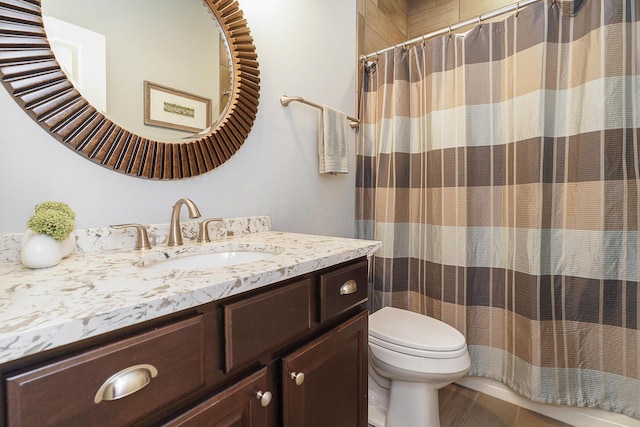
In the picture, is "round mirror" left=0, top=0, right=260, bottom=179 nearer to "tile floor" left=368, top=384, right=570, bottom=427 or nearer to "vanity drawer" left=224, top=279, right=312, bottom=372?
"vanity drawer" left=224, top=279, right=312, bottom=372

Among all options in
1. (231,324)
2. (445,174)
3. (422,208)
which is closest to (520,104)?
(445,174)

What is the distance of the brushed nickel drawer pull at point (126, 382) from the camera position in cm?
42

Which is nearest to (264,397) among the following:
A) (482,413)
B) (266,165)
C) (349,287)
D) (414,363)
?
(349,287)

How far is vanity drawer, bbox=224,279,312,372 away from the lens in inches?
23.0

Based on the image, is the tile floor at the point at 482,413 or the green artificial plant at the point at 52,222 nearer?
the green artificial plant at the point at 52,222

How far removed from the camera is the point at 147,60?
978 millimetres

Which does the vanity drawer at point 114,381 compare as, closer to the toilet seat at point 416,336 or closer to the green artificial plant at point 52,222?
the green artificial plant at point 52,222

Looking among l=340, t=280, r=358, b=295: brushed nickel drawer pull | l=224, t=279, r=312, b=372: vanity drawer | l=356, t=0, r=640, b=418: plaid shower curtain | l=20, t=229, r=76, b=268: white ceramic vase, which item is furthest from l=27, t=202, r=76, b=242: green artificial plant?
l=356, t=0, r=640, b=418: plaid shower curtain

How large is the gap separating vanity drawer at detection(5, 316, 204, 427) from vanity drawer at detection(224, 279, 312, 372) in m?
0.06

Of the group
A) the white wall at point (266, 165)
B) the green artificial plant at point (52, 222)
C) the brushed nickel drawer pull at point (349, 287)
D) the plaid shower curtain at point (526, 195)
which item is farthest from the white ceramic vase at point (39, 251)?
the plaid shower curtain at point (526, 195)

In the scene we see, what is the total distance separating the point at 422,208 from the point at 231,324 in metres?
1.37

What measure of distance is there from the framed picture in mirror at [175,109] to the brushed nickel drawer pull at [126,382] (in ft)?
2.64

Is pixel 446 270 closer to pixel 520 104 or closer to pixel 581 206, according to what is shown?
pixel 581 206

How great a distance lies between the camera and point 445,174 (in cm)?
160
